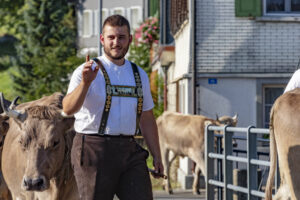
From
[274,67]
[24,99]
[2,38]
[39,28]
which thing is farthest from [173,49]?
[2,38]

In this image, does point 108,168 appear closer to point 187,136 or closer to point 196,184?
point 196,184

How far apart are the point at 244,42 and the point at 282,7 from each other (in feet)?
3.78

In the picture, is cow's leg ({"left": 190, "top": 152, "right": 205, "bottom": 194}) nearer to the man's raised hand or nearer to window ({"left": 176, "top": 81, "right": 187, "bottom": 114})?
window ({"left": 176, "top": 81, "right": 187, "bottom": 114})

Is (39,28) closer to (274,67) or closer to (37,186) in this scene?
(274,67)

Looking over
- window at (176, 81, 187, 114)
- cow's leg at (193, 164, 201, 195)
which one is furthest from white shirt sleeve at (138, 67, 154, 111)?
window at (176, 81, 187, 114)

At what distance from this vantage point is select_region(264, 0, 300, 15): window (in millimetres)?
19891

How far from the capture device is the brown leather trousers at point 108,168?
269 inches

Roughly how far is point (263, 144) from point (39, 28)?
31921mm

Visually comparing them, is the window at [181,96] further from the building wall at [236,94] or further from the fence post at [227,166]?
the fence post at [227,166]

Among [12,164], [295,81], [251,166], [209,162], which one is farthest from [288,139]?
[209,162]

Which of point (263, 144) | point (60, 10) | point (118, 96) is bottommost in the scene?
point (263, 144)

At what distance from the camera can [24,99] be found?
45.1 m

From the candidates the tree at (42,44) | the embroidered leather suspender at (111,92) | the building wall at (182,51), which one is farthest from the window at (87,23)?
the embroidered leather suspender at (111,92)

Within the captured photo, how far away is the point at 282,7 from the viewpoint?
65.4ft
